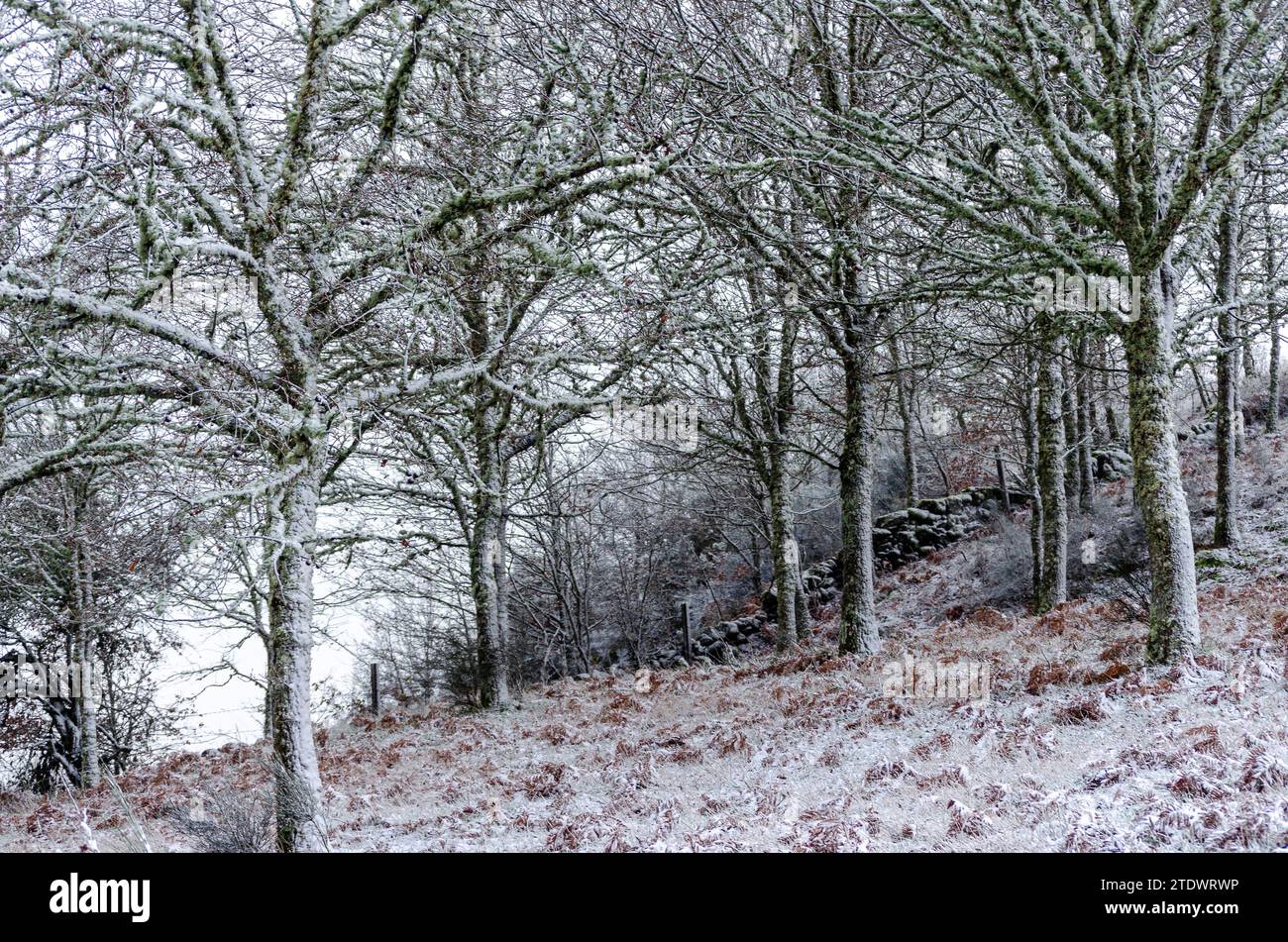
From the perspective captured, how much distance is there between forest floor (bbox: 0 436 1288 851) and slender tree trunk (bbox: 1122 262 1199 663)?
1.21ft

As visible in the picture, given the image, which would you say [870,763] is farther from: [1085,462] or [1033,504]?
[1085,462]

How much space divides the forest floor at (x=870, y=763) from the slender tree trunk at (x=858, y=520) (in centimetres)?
58

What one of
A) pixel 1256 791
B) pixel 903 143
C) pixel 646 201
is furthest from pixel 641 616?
pixel 1256 791

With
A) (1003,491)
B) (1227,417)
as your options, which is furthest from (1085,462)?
(1227,417)

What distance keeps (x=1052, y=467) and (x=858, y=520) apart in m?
3.40

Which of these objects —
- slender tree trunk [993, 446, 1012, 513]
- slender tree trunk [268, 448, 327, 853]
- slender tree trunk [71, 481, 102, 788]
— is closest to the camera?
slender tree trunk [268, 448, 327, 853]

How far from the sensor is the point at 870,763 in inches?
265

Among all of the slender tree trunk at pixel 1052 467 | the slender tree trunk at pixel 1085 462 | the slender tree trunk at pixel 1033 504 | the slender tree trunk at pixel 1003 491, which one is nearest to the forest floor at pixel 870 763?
the slender tree trunk at pixel 1052 467

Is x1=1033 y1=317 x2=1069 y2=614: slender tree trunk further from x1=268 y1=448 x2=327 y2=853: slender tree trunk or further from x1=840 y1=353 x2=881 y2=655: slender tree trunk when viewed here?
x1=268 y1=448 x2=327 y2=853: slender tree trunk

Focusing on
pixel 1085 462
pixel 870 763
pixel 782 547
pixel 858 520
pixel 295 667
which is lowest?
pixel 870 763

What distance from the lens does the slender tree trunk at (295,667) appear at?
5.97m

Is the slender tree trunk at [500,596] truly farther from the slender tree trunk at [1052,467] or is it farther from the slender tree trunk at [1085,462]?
the slender tree trunk at [1085,462]

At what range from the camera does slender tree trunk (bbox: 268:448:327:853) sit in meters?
5.97

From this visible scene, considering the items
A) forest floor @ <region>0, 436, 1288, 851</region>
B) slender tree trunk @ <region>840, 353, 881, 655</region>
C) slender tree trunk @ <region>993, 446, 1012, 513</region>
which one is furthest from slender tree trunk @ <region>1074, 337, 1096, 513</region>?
slender tree trunk @ <region>840, 353, 881, 655</region>
